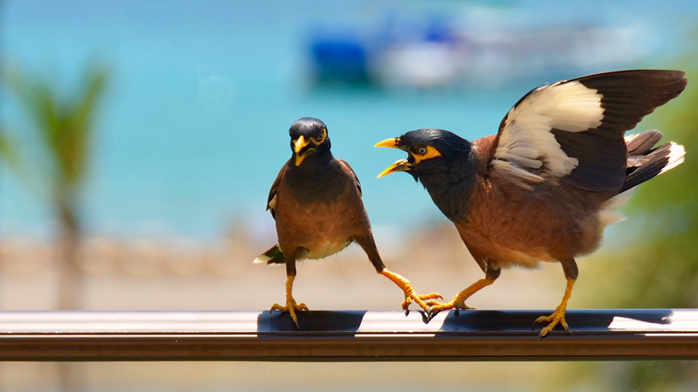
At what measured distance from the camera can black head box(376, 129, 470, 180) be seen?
1.77 meters

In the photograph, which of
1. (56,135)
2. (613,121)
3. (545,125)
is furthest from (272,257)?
(56,135)

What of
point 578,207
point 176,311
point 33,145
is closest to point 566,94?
point 578,207

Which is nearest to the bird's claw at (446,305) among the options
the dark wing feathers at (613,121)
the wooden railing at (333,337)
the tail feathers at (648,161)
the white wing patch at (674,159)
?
the wooden railing at (333,337)

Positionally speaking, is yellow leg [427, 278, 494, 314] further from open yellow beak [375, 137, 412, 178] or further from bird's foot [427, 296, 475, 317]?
open yellow beak [375, 137, 412, 178]

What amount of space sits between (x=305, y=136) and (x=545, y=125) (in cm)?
54

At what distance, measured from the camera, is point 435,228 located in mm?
13430

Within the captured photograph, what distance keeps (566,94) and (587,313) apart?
47 cm

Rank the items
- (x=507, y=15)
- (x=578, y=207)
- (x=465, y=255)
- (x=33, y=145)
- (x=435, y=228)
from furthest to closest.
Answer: (x=507, y=15)
(x=435, y=228)
(x=465, y=255)
(x=33, y=145)
(x=578, y=207)

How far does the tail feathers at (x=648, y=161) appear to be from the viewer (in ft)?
6.23

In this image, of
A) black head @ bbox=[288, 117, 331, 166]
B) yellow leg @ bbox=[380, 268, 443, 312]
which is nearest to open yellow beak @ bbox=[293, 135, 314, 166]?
black head @ bbox=[288, 117, 331, 166]

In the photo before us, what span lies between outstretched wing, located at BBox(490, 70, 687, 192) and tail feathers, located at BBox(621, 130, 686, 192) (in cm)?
16

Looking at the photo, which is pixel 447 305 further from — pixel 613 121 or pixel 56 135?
pixel 56 135

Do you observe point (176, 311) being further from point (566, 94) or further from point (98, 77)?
point (98, 77)

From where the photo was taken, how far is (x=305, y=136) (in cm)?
172
